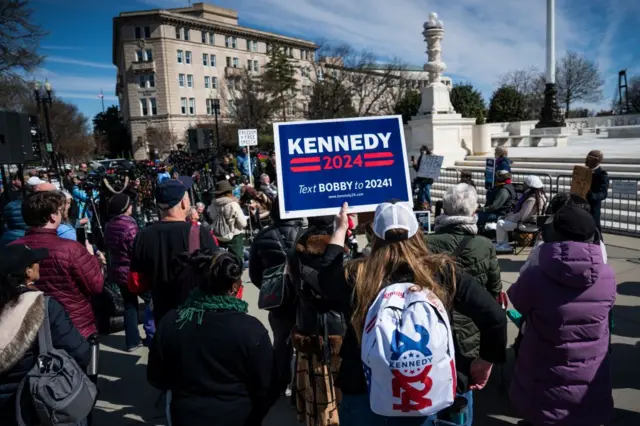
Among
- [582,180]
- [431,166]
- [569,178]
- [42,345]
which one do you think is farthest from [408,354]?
[569,178]

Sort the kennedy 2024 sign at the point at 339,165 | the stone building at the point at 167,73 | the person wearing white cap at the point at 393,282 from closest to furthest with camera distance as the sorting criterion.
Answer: the person wearing white cap at the point at 393,282, the kennedy 2024 sign at the point at 339,165, the stone building at the point at 167,73

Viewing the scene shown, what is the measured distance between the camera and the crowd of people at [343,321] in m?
2.00

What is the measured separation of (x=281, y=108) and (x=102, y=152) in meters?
32.2

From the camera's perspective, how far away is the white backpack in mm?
1884

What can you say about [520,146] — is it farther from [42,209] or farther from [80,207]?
[42,209]

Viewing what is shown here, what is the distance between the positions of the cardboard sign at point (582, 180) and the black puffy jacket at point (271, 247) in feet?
16.3

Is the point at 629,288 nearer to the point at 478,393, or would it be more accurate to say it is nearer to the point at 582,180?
the point at 582,180

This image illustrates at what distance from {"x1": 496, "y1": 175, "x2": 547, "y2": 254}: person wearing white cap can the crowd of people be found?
4.52 m

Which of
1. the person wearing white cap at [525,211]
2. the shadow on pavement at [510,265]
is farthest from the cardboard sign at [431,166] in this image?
the shadow on pavement at [510,265]

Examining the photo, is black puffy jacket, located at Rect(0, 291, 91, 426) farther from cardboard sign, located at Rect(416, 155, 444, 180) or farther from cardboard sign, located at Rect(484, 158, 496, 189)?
cardboard sign, located at Rect(416, 155, 444, 180)

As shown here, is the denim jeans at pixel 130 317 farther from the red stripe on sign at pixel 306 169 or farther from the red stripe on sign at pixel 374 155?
the red stripe on sign at pixel 374 155

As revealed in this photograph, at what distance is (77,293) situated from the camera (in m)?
3.46

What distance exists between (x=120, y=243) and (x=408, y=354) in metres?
3.98

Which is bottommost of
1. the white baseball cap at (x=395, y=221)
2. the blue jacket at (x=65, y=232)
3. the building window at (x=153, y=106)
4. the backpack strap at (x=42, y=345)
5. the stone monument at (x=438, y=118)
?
the backpack strap at (x=42, y=345)
